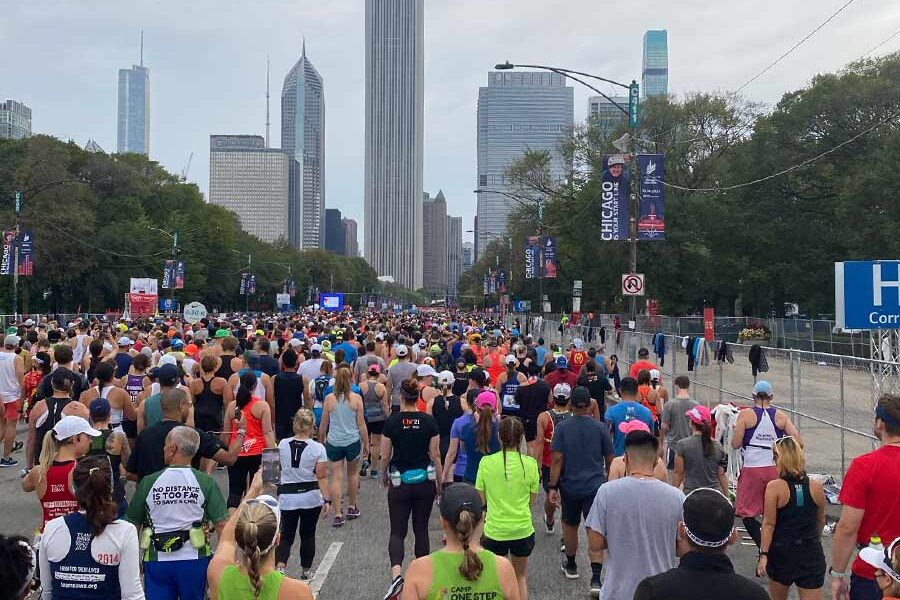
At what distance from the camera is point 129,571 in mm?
4215

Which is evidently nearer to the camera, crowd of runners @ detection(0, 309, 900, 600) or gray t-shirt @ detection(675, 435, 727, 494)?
crowd of runners @ detection(0, 309, 900, 600)

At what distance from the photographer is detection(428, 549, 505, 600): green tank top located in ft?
12.4

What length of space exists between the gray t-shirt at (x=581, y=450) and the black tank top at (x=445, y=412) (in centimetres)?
230

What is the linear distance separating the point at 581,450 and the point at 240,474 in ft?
11.4

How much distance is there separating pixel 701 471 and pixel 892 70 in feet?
160

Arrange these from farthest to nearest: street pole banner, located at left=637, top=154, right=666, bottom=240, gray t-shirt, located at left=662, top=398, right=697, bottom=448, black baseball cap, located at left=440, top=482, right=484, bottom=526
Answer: street pole banner, located at left=637, top=154, right=666, bottom=240
gray t-shirt, located at left=662, top=398, right=697, bottom=448
black baseball cap, located at left=440, top=482, right=484, bottom=526

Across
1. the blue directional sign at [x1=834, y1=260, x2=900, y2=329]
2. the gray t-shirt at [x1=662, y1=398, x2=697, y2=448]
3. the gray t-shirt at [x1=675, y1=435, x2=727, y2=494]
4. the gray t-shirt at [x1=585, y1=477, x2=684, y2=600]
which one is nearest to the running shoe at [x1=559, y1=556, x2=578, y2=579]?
the gray t-shirt at [x1=675, y1=435, x2=727, y2=494]

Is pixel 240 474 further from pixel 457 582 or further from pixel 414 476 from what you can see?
pixel 457 582

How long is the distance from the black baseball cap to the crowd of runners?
0.05 feet

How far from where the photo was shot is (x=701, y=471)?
7.57 m

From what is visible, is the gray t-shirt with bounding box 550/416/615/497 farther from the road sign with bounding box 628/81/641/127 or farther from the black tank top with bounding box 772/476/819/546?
the road sign with bounding box 628/81/641/127

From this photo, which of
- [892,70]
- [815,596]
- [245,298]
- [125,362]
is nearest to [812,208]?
[892,70]

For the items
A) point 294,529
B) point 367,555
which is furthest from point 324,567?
point 294,529

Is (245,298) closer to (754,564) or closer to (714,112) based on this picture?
(714,112)
